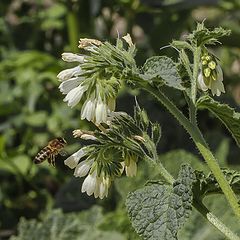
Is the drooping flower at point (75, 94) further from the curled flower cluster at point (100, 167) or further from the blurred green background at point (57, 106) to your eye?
the blurred green background at point (57, 106)

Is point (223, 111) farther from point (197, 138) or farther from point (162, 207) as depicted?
point (162, 207)

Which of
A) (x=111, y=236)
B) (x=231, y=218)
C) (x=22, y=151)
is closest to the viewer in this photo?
(x=231, y=218)

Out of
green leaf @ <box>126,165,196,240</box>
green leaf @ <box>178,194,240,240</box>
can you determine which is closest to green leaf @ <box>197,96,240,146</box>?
green leaf @ <box>126,165,196,240</box>

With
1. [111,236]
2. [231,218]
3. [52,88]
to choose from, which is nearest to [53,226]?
[111,236]

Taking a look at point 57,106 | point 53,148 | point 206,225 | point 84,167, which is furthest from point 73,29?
point 84,167

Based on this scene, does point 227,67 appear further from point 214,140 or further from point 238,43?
point 214,140
